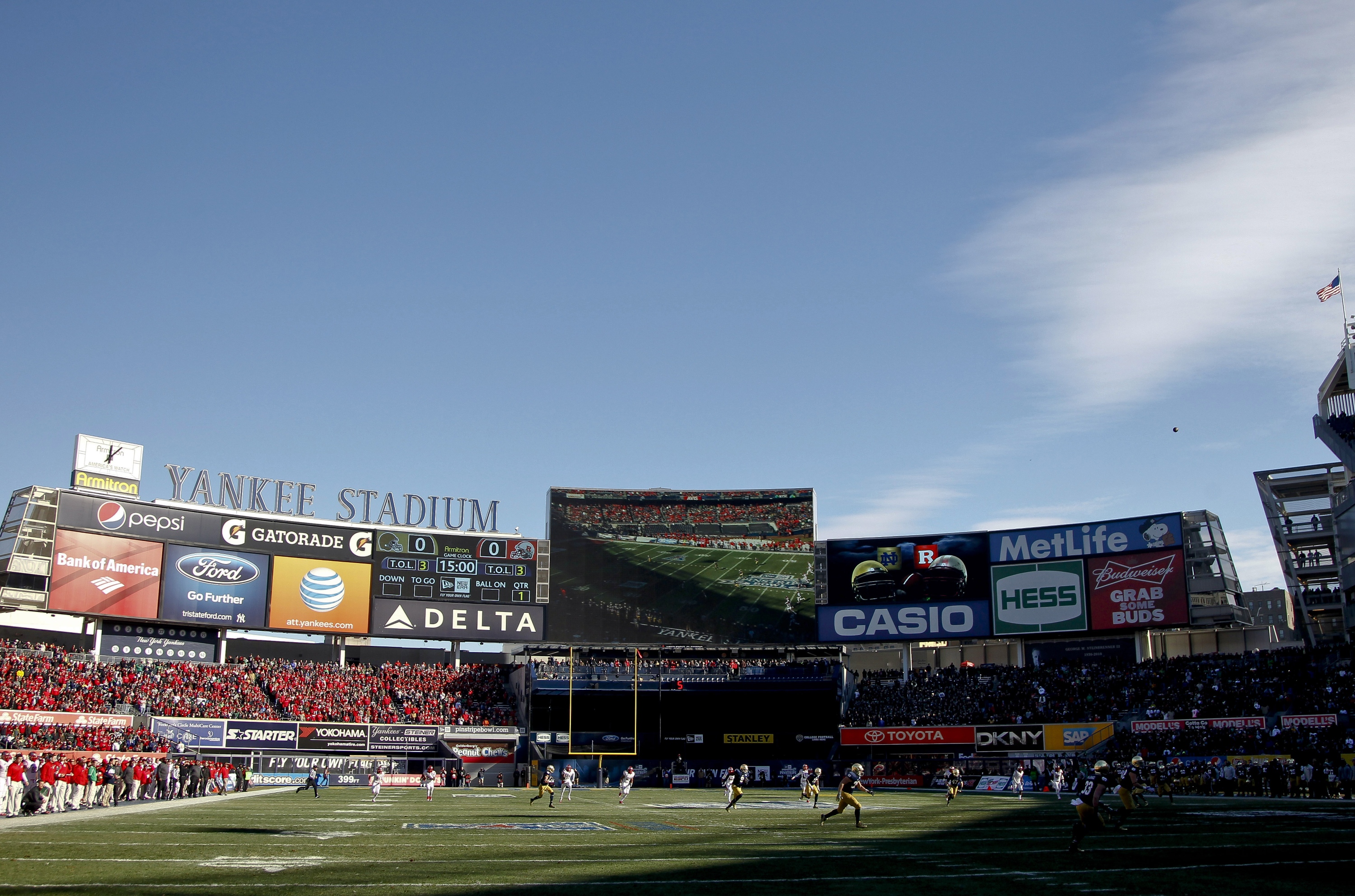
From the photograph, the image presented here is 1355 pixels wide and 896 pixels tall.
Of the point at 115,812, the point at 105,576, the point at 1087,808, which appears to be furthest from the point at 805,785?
the point at 105,576

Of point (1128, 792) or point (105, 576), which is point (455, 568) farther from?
point (1128, 792)

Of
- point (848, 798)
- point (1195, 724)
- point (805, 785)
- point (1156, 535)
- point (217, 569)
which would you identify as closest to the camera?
point (848, 798)

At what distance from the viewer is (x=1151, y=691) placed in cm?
6222

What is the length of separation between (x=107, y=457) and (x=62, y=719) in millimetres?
16774

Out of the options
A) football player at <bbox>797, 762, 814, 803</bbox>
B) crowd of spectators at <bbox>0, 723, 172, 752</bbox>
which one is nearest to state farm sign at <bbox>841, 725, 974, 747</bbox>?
football player at <bbox>797, 762, 814, 803</bbox>

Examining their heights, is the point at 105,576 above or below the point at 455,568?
below

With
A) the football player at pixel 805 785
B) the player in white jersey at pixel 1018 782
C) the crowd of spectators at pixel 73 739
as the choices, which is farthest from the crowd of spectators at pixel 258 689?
the player in white jersey at pixel 1018 782

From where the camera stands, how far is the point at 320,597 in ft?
231

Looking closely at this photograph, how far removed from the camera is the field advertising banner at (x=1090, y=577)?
215 ft

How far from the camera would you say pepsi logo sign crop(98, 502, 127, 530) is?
6362 centimetres

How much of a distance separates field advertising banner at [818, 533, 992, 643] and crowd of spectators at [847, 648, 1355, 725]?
326 cm

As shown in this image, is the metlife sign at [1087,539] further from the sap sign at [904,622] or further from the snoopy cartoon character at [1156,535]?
the sap sign at [904,622]

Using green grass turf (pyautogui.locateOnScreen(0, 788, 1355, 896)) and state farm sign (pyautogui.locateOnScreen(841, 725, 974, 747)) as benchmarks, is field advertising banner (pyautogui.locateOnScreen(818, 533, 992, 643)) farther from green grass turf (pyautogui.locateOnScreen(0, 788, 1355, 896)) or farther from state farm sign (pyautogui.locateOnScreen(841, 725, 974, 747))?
green grass turf (pyautogui.locateOnScreen(0, 788, 1355, 896))

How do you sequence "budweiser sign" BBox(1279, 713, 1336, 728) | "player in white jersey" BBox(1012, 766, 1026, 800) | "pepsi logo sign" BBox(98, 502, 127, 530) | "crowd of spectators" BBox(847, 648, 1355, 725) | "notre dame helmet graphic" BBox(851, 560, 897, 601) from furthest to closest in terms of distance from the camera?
"notre dame helmet graphic" BBox(851, 560, 897, 601), "pepsi logo sign" BBox(98, 502, 127, 530), "crowd of spectators" BBox(847, 648, 1355, 725), "budweiser sign" BBox(1279, 713, 1336, 728), "player in white jersey" BBox(1012, 766, 1026, 800)
